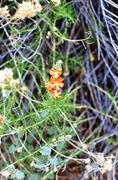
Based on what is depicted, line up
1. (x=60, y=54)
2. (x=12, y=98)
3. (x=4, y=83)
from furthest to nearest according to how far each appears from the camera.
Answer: (x=60, y=54)
(x=12, y=98)
(x=4, y=83)

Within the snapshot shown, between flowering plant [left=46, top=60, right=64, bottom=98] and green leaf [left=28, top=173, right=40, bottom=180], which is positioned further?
green leaf [left=28, top=173, right=40, bottom=180]

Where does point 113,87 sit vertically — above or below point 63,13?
below

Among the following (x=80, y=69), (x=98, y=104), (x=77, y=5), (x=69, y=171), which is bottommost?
(x=69, y=171)

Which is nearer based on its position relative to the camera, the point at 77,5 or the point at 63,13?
the point at 63,13

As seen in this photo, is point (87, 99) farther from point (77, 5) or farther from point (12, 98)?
point (12, 98)

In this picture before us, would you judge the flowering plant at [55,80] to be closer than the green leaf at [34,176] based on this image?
Yes

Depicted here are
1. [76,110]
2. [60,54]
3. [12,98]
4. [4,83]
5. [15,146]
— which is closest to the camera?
[4,83]

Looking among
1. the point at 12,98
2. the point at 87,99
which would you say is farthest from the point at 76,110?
the point at 12,98

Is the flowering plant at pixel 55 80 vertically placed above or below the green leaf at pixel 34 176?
above

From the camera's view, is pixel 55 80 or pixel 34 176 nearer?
pixel 55 80

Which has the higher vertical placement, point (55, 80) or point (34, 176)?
point (55, 80)

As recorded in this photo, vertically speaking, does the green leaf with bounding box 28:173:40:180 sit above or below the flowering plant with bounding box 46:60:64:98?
below
